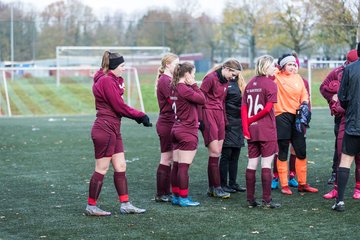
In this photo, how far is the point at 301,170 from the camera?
32.3 ft

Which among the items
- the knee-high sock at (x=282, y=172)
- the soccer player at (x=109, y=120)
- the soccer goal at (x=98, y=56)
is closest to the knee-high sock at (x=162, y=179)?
the soccer player at (x=109, y=120)

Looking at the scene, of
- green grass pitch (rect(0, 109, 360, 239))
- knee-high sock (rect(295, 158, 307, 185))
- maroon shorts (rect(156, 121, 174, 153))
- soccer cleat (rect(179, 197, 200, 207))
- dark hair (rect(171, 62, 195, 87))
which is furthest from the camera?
knee-high sock (rect(295, 158, 307, 185))

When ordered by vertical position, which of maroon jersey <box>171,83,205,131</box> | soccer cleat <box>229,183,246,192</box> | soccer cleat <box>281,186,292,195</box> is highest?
maroon jersey <box>171,83,205,131</box>

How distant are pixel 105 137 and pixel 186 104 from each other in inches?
42.1

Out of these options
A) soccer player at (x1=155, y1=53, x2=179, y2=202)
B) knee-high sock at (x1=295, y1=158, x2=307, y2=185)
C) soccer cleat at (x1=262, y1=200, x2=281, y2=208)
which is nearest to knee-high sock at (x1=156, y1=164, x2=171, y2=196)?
soccer player at (x1=155, y1=53, x2=179, y2=202)

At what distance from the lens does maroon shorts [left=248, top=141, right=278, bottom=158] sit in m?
8.78

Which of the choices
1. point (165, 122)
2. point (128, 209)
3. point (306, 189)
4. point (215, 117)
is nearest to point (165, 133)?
point (165, 122)

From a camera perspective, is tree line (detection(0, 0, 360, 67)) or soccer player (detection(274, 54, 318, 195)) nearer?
soccer player (detection(274, 54, 318, 195))

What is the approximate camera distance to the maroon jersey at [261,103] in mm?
8709

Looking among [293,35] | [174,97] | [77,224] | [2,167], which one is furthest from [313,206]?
[293,35]

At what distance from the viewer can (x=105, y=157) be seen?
8.32m

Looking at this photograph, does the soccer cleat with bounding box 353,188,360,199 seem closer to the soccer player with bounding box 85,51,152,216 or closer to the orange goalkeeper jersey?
the orange goalkeeper jersey

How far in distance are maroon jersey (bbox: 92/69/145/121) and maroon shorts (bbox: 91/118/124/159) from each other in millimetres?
88

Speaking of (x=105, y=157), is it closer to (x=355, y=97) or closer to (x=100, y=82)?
(x=100, y=82)
